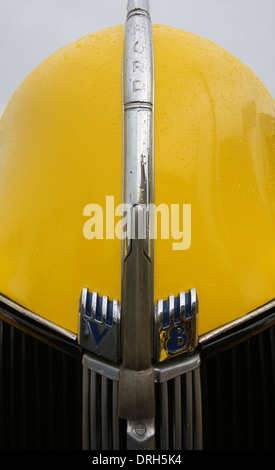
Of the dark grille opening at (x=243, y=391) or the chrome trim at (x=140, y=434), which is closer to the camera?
the chrome trim at (x=140, y=434)

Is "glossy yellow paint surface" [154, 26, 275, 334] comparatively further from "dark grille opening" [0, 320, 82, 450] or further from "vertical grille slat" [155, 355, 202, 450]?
"dark grille opening" [0, 320, 82, 450]

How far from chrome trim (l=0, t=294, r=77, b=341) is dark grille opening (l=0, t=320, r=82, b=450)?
89 millimetres

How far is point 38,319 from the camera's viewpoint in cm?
117

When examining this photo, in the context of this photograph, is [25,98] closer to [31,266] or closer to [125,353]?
[31,266]

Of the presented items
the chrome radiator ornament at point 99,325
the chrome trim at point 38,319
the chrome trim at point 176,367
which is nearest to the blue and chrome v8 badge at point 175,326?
the chrome trim at point 176,367

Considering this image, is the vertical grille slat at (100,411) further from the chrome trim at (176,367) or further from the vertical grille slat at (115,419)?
the chrome trim at (176,367)

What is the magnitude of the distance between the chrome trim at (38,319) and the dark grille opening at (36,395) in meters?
0.09

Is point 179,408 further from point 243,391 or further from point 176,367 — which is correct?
point 243,391

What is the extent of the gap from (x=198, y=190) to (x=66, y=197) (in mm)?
506

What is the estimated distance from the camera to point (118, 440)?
1.07 meters

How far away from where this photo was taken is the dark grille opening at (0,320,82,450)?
1177 mm

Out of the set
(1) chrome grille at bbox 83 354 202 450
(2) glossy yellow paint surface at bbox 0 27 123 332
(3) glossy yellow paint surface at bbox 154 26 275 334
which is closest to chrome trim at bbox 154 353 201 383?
(1) chrome grille at bbox 83 354 202 450

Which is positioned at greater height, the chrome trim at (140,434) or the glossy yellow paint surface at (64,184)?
the glossy yellow paint surface at (64,184)

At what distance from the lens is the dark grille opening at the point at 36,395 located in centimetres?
118
